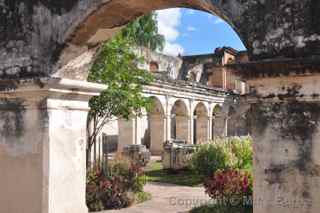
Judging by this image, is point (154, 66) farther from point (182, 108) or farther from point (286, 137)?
point (286, 137)

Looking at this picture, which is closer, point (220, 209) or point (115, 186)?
point (220, 209)

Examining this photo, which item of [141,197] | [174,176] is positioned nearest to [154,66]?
→ [174,176]

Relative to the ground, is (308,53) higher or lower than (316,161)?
higher

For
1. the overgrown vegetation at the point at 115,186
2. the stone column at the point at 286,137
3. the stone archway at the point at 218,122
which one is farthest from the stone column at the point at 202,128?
the stone column at the point at 286,137

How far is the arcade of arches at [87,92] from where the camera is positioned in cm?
308

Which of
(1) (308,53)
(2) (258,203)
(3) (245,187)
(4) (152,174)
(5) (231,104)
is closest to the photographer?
(1) (308,53)

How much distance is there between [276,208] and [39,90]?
2.70 metres

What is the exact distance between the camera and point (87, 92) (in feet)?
16.0

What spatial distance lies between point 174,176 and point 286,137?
35.2ft

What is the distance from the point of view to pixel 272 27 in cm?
320

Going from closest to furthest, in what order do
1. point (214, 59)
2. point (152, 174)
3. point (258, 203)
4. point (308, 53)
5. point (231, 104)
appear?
point (308, 53) < point (258, 203) < point (152, 174) < point (231, 104) < point (214, 59)

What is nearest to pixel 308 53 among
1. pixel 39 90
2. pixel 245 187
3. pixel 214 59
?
pixel 39 90

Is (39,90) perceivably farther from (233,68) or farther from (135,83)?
(135,83)

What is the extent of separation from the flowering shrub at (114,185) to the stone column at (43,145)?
3.60 m
